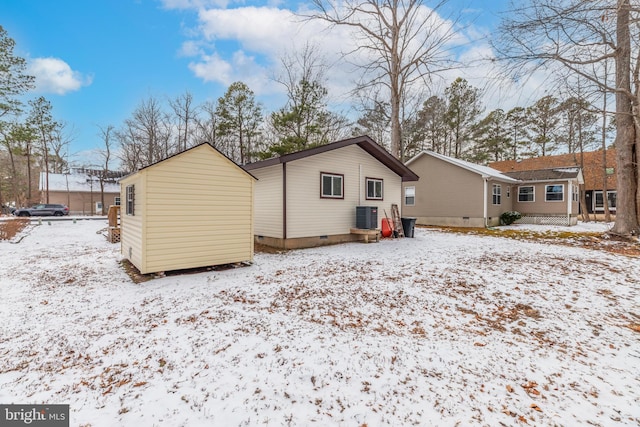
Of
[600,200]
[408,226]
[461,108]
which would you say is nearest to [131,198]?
[408,226]

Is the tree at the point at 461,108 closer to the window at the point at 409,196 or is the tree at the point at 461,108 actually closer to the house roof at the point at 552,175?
→ the house roof at the point at 552,175

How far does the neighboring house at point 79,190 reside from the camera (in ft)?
102

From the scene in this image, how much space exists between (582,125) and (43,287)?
90.9 feet

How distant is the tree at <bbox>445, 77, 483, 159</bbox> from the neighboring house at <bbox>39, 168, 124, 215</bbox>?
117ft

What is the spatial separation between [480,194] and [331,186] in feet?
35.9

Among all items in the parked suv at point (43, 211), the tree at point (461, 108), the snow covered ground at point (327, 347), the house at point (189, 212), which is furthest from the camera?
the parked suv at point (43, 211)

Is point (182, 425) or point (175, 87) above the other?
point (175, 87)

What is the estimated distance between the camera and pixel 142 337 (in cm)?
346

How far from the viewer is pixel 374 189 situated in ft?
39.9

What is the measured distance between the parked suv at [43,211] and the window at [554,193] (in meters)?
40.6

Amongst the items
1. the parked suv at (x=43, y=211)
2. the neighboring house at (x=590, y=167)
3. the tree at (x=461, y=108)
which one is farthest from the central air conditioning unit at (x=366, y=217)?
the parked suv at (x=43, y=211)

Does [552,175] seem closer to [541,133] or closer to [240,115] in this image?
[541,133]

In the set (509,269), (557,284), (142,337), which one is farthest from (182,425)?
(509,269)

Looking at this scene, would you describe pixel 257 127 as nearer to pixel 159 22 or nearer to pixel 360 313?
pixel 159 22
